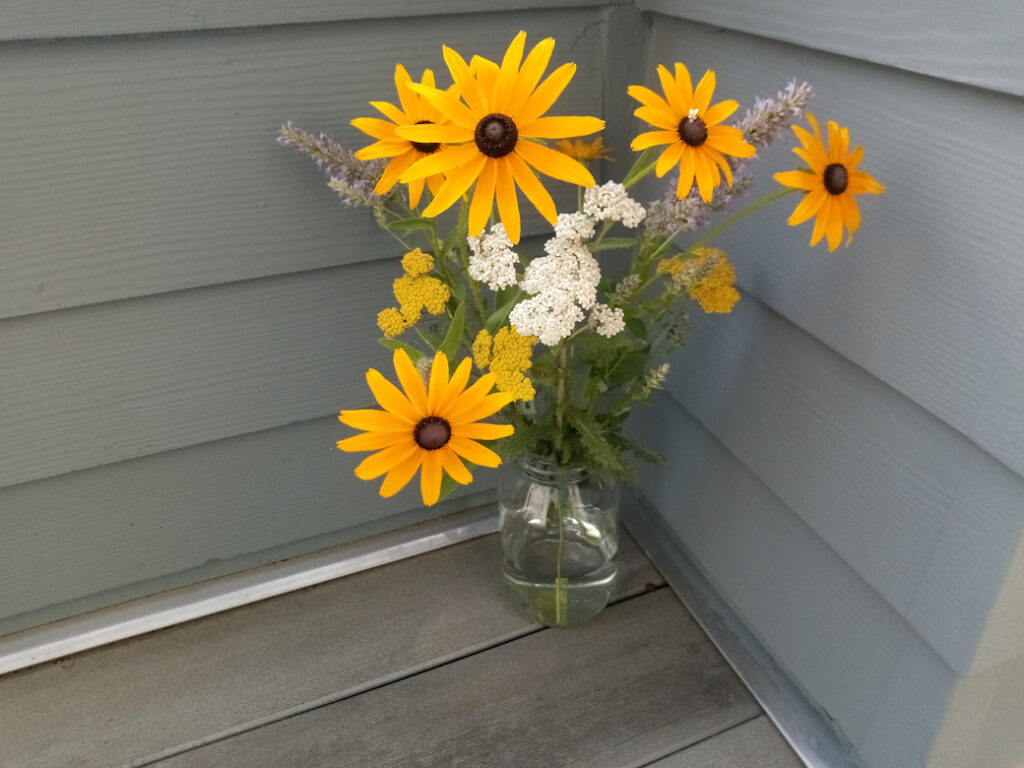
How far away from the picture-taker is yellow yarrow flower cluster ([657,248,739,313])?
2.12 ft

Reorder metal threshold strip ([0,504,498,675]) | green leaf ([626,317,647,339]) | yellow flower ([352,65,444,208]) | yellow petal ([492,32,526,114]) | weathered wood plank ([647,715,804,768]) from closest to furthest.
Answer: yellow petal ([492,32,526,114]) < yellow flower ([352,65,444,208]) < green leaf ([626,317,647,339]) < weathered wood plank ([647,715,804,768]) < metal threshold strip ([0,504,498,675])

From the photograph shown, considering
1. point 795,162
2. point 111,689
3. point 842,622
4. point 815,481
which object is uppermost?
point 795,162

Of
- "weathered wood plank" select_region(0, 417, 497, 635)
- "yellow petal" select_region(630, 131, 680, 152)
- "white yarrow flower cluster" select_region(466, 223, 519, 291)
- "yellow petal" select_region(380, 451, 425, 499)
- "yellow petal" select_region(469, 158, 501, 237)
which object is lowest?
"weathered wood plank" select_region(0, 417, 497, 635)

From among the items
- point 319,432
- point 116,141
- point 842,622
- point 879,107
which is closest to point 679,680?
point 842,622

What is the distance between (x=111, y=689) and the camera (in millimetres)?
884

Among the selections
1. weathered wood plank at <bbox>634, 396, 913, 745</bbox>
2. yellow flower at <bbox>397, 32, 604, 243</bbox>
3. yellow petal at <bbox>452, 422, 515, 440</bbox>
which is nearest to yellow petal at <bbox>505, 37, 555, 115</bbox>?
yellow flower at <bbox>397, 32, 604, 243</bbox>

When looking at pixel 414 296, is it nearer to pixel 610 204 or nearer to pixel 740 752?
pixel 610 204

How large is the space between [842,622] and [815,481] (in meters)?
0.14

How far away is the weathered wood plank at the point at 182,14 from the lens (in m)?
0.61

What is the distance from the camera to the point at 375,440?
0.53 meters

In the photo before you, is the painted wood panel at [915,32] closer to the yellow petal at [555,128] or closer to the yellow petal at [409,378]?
the yellow petal at [555,128]

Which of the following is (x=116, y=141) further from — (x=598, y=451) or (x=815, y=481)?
(x=815, y=481)

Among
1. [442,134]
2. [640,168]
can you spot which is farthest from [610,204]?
[442,134]

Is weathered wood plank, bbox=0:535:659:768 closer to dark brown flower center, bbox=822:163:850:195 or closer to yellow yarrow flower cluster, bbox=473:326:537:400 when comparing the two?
yellow yarrow flower cluster, bbox=473:326:537:400
